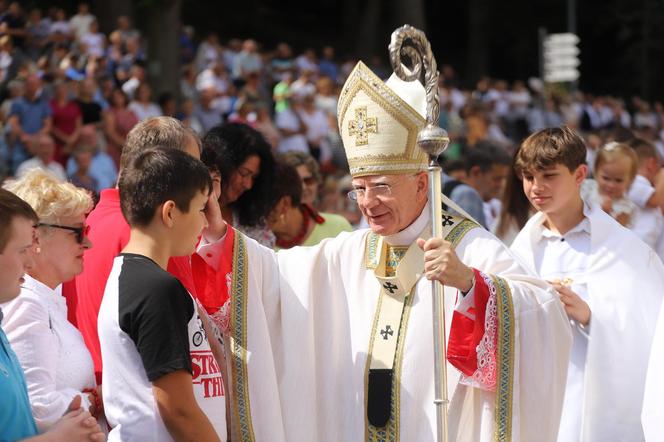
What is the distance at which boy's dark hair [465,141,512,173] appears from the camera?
9.55 m

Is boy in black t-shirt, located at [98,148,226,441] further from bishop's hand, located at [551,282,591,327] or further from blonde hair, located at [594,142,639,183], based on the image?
blonde hair, located at [594,142,639,183]

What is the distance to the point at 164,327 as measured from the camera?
3.52 meters

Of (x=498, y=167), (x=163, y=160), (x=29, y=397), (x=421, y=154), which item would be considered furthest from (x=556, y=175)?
(x=498, y=167)

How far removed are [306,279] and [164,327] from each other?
135 centimetres

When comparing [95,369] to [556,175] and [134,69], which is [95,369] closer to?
[556,175]

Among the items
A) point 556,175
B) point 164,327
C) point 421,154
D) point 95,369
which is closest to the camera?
point 164,327

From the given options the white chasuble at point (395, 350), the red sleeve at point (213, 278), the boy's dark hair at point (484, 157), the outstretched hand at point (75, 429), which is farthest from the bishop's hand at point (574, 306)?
the boy's dark hair at point (484, 157)

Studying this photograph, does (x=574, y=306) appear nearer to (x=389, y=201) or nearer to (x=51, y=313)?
(x=389, y=201)

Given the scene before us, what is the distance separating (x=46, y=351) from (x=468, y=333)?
1621mm

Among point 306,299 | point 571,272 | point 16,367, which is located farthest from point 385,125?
point 16,367

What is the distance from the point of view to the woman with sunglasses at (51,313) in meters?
3.78

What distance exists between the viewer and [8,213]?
3.47 m

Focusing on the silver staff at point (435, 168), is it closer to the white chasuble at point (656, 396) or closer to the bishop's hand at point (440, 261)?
the bishop's hand at point (440, 261)

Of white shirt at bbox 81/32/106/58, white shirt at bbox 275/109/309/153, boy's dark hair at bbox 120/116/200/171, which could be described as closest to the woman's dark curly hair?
boy's dark hair at bbox 120/116/200/171
